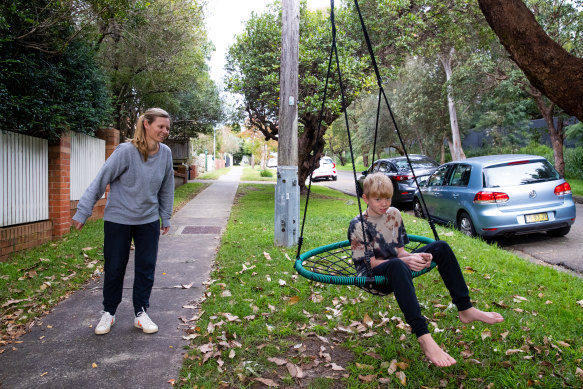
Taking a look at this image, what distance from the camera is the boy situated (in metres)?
2.82

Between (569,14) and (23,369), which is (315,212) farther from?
(569,14)

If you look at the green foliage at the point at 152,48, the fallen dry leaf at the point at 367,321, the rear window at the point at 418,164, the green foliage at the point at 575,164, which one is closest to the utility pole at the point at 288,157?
the fallen dry leaf at the point at 367,321

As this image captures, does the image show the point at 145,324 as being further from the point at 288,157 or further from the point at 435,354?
the point at 288,157

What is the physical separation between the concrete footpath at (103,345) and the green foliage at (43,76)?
9.13 feet

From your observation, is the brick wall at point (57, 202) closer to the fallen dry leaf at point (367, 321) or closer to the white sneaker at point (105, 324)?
the white sneaker at point (105, 324)

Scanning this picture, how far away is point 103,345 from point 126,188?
131 centimetres

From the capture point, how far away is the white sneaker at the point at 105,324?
366 cm

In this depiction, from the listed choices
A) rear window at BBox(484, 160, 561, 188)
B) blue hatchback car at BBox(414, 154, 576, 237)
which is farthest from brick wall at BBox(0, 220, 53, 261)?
rear window at BBox(484, 160, 561, 188)

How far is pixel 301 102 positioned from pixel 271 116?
11.7 feet

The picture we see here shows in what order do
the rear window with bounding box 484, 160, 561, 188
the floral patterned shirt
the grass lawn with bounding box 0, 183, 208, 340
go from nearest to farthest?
the floral patterned shirt → the grass lawn with bounding box 0, 183, 208, 340 → the rear window with bounding box 484, 160, 561, 188

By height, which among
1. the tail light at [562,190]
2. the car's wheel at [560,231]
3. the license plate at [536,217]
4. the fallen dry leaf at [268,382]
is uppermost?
the tail light at [562,190]

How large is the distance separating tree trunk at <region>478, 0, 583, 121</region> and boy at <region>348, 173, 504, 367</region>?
1.24m

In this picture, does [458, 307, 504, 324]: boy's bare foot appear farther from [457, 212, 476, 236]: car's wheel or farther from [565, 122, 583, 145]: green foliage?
[565, 122, 583, 145]: green foliage

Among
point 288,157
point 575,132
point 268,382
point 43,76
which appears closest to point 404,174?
point 288,157
